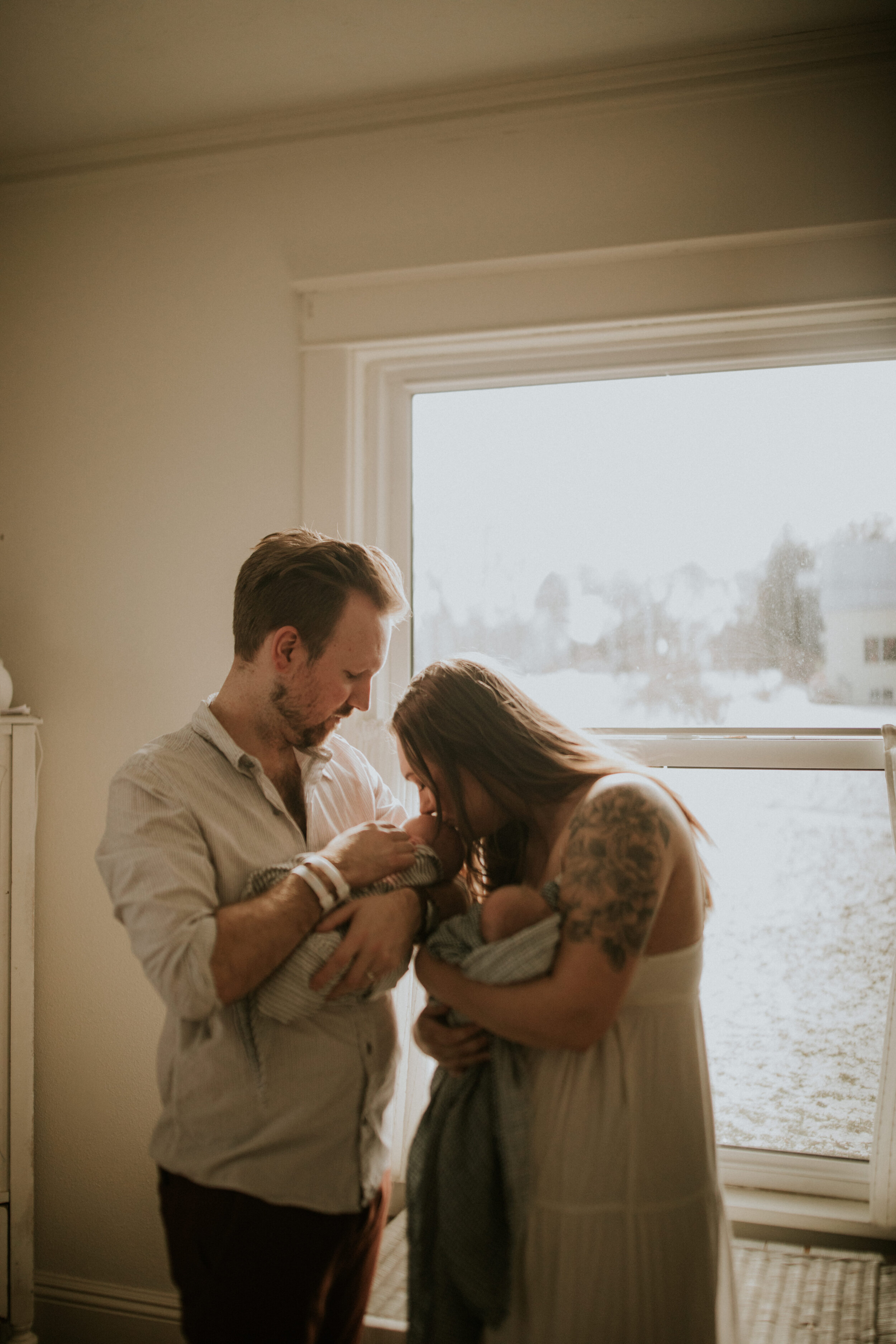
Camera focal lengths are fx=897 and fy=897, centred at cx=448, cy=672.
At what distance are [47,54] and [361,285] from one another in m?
0.82

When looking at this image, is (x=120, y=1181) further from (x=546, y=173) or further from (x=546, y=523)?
(x=546, y=173)

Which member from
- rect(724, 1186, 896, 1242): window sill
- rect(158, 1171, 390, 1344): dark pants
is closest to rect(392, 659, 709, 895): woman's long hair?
rect(158, 1171, 390, 1344): dark pants

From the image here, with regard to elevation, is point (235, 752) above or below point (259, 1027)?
above

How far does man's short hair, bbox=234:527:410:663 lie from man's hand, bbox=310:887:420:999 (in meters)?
0.43

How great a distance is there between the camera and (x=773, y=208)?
194 cm

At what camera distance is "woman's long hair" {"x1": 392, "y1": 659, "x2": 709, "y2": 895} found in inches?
54.6

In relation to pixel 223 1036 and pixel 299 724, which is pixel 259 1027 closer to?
pixel 223 1036

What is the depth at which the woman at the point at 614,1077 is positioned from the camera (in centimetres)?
117

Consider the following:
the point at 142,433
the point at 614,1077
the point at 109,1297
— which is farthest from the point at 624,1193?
the point at 142,433

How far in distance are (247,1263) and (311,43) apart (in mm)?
2280

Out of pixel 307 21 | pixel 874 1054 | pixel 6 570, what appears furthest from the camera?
pixel 6 570

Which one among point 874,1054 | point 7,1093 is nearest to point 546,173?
point 874,1054

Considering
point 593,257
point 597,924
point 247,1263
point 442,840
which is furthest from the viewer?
point 593,257

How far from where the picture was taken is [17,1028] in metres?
2.05
